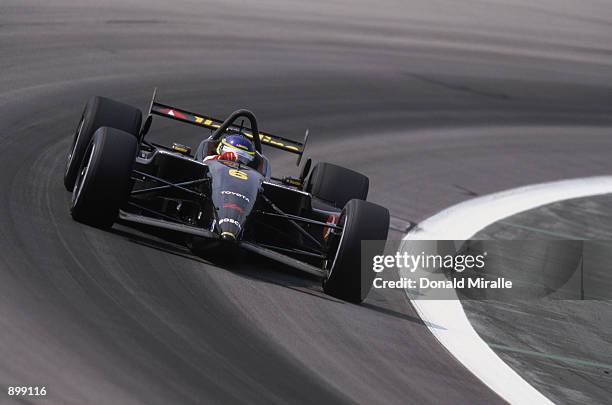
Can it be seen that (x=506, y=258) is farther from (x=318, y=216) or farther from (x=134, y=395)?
(x=134, y=395)

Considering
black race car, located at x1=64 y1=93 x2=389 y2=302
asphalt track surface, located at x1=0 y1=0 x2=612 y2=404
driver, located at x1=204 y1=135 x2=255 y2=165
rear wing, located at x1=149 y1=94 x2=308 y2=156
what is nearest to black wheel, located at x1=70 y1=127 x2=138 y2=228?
black race car, located at x1=64 y1=93 x2=389 y2=302

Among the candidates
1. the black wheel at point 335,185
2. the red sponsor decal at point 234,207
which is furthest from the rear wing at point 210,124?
the red sponsor decal at point 234,207

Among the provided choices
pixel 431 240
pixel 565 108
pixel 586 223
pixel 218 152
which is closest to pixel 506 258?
pixel 431 240

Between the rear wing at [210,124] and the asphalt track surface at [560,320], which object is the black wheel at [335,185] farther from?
the asphalt track surface at [560,320]

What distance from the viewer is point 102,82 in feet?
56.3

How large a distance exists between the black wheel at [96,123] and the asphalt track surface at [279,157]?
374 mm

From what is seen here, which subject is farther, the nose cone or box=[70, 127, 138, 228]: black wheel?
the nose cone

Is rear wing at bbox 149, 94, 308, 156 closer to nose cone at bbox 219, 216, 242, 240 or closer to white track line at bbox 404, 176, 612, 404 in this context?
white track line at bbox 404, 176, 612, 404

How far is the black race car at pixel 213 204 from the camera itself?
386 inches

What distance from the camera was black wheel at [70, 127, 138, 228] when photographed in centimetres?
968

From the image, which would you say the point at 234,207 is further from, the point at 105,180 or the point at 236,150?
the point at 236,150

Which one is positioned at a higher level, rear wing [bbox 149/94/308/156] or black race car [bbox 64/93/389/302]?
rear wing [bbox 149/94/308/156]

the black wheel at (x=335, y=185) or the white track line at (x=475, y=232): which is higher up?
the black wheel at (x=335, y=185)

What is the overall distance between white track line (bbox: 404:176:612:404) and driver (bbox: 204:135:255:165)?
213cm
